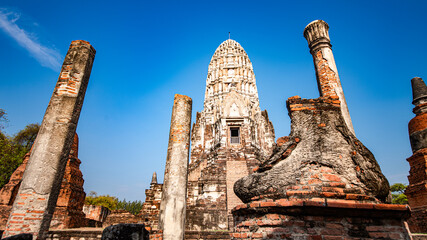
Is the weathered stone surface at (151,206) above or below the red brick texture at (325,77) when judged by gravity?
below

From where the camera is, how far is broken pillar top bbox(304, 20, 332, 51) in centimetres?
686

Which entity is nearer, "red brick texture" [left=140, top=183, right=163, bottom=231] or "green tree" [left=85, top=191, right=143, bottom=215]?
"red brick texture" [left=140, top=183, right=163, bottom=231]

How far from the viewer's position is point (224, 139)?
18.7 meters

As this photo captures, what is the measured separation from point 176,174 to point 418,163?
7.33 m

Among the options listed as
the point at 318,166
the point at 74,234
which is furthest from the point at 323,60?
the point at 74,234

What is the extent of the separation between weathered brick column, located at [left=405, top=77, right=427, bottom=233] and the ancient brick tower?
6.32m

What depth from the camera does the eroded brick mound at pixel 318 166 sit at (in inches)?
111

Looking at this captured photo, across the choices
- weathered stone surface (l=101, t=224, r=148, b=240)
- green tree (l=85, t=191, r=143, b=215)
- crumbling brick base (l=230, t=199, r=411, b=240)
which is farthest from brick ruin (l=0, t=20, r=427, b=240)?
green tree (l=85, t=191, r=143, b=215)

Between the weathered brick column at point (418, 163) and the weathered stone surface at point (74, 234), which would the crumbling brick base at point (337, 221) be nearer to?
the weathered brick column at point (418, 163)

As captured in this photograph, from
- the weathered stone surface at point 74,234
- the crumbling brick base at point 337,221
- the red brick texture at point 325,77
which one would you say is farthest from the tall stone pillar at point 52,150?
the red brick texture at point 325,77

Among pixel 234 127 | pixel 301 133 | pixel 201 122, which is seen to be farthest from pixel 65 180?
pixel 201 122

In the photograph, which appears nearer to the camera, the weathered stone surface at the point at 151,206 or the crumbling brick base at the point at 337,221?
the crumbling brick base at the point at 337,221

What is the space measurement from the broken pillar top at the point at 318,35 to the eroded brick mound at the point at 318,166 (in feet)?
13.0

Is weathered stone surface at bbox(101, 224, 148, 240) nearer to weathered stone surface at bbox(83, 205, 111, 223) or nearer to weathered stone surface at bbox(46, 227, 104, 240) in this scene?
weathered stone surface at bbox(46, 227, 104, 240)
